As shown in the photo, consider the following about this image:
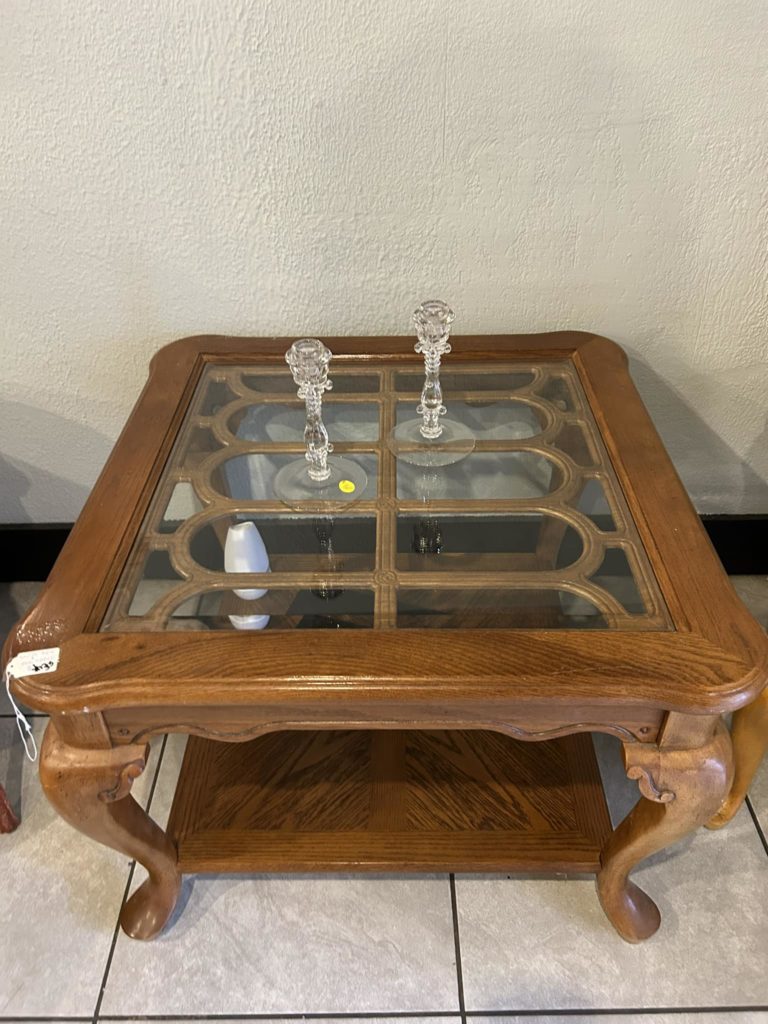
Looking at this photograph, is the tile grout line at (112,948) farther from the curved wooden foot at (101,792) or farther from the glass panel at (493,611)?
the glass panel at (493,611)

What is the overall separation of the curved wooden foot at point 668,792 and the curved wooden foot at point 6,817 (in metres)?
0.85

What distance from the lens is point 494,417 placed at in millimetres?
1074

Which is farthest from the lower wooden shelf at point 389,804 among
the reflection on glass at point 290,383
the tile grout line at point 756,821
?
the reflection on glass at point 290,383

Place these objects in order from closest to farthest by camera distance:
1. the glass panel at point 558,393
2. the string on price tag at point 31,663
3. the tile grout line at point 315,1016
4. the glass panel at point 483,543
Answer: the string on price tag at point 31,663 < the glass panel at point 483,543 < the tile grout line at point 315,1016 < the glass panel at point 558,393

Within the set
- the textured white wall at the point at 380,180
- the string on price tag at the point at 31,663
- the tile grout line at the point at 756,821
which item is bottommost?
the tile grout line at the point at 756,821

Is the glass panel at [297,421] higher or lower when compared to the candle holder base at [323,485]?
higher

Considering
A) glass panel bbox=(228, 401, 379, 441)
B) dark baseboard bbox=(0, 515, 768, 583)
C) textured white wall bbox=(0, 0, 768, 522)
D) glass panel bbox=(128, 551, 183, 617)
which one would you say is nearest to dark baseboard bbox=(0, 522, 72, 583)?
dark baseboard bbox=(0, 515, 768, 583)

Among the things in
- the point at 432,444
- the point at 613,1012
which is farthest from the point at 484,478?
the point at 613,1012

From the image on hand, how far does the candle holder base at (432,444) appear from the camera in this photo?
1018mm

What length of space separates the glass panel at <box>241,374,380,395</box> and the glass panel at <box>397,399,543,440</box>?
0.21ft

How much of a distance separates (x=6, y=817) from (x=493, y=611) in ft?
2.74

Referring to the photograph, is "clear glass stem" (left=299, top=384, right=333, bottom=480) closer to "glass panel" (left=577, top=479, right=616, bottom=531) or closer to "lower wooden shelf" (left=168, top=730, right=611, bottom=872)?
"glass panel" (left=577, top=479, right=616, bottom=531)

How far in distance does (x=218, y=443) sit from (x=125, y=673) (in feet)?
1.27

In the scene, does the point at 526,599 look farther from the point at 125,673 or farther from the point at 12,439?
the point at 12,439
